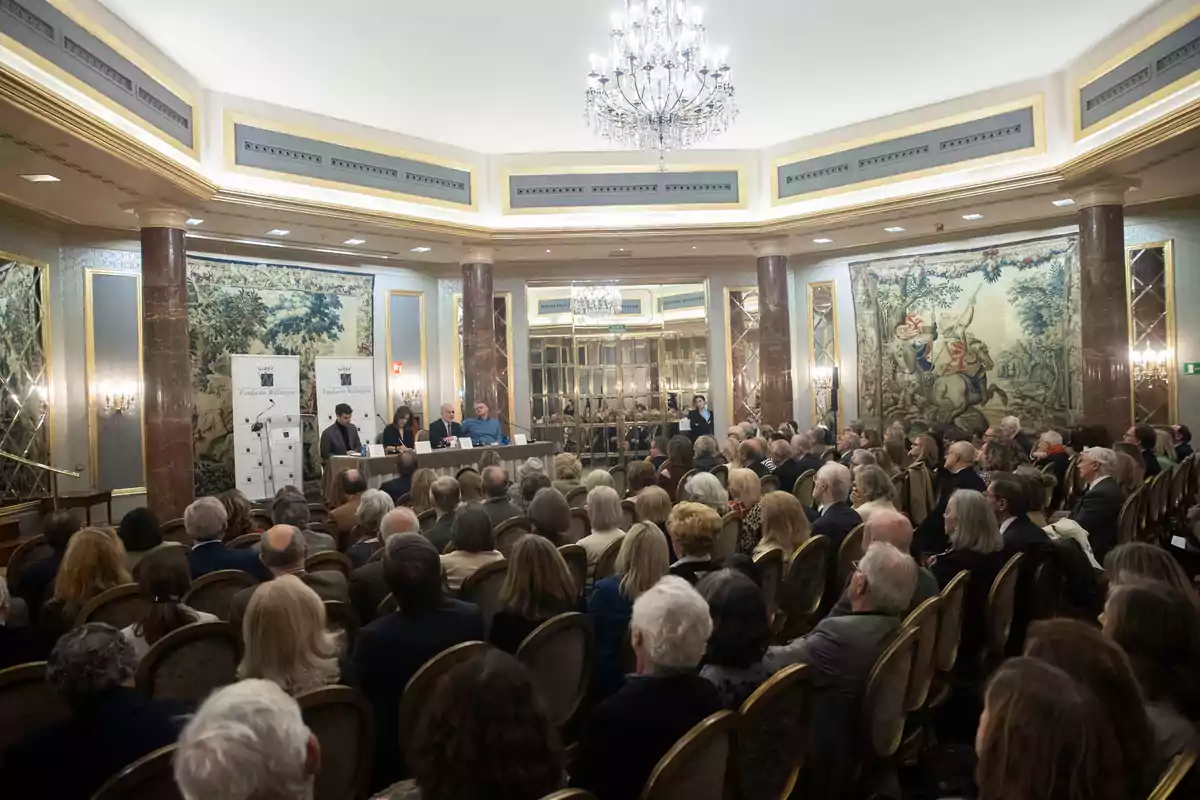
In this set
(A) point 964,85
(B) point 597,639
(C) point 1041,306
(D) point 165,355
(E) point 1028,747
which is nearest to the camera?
(E) point 1028,747

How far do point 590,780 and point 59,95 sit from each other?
6415mm

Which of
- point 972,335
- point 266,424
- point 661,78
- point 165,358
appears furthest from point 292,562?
point 972,335

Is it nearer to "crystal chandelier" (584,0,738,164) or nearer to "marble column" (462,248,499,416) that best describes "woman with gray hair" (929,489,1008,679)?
"crystal chandelier" (584,0,738,164)

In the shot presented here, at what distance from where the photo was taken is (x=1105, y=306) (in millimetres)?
9992

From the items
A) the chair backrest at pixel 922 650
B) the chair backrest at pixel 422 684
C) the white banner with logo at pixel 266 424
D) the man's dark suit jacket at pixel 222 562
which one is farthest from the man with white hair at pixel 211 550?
the white banner with logo at pixel 266 424

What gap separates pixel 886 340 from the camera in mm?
14023

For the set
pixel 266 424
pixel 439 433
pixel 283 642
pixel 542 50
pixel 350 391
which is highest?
pixel 542 50

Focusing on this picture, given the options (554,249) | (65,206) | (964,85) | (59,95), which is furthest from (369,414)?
(964,85)

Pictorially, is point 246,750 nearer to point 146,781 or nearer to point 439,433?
point 146,781

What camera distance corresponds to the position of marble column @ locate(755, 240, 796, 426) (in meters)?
13.6

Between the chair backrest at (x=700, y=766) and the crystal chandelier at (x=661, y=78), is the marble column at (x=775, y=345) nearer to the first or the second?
the crystal chandelier at (x=661, y=78)

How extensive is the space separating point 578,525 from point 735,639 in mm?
3558

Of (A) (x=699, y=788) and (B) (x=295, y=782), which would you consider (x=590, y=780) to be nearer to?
(A) (x=699, y=788)

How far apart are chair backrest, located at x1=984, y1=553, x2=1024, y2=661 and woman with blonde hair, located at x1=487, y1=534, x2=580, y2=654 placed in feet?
6.32
